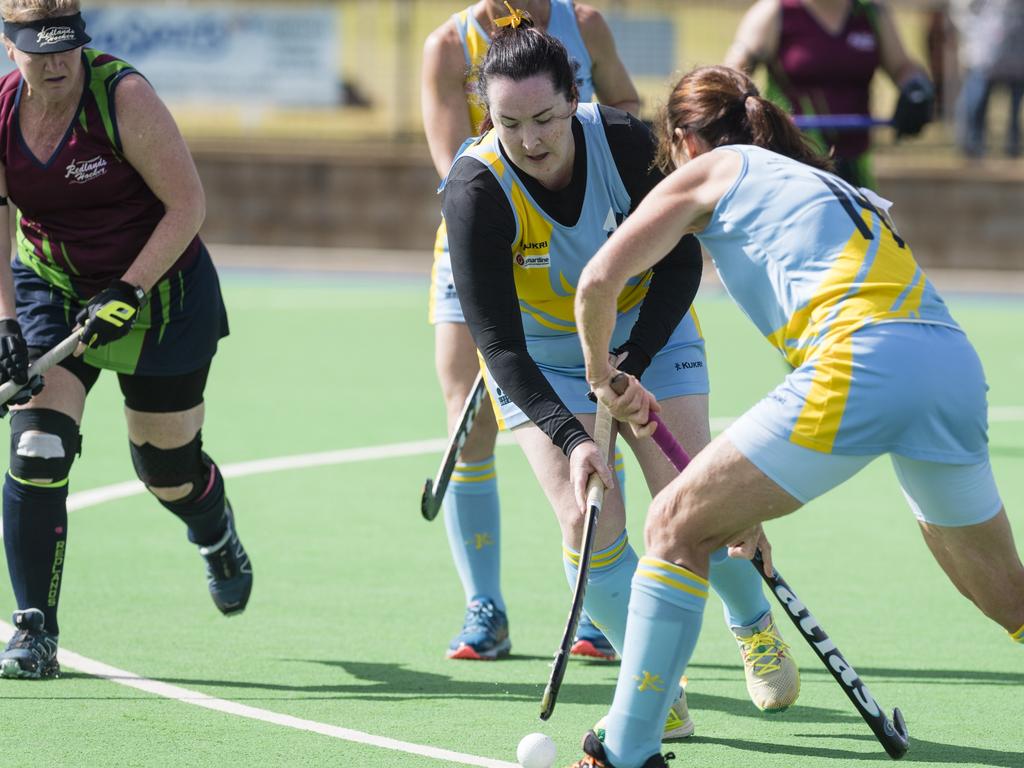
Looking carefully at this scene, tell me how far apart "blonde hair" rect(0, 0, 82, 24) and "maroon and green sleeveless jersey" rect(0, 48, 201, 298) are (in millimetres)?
252

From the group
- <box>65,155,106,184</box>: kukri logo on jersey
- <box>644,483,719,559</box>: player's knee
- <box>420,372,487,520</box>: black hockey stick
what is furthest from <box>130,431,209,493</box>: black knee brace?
<box>644,483,719,559</box>: player's knee

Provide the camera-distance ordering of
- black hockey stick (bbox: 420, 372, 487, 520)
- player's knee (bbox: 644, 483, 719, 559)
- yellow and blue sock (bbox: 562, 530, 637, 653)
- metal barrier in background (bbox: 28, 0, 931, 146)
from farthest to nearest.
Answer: metal barrier in background (bbox: 28, 0, 931, 146) → black hockey stick (bbox: 420, 372, 487, 520) → yellow and blue sock (bbox: 562, 530, 637, 653) → player's knee (bbox: 644, 483, 719, 559)

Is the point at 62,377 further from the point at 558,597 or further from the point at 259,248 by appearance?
the point at 259,248

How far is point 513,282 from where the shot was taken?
4.48m

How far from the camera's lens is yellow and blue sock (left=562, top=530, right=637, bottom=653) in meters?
4.46

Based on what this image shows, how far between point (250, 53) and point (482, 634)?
1297cm

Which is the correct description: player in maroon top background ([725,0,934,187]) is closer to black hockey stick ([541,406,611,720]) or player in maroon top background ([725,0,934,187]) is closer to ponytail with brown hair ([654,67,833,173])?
ponytail with brown hair ([654,67,833,173])

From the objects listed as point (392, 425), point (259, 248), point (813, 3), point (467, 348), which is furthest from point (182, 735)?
point (259, 248)

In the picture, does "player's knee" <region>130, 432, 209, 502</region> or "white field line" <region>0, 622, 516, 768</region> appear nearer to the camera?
"white field line" <region>0, 622, 516, 768</region>

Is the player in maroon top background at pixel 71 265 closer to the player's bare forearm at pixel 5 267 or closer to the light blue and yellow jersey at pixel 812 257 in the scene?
the player's bare forearm at pixel 5 267

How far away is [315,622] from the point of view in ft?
18.8

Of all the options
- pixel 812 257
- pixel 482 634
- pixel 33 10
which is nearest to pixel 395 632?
pixel 482 634

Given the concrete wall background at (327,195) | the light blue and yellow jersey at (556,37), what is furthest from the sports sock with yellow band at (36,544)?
the concrete wall background at (327,195)

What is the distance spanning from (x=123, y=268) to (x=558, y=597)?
1894mm
